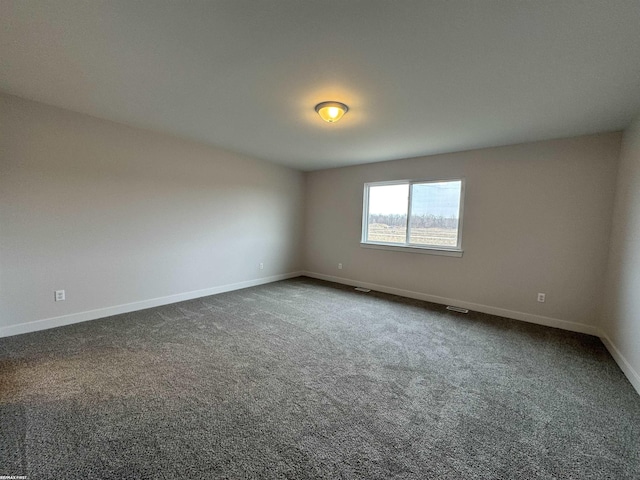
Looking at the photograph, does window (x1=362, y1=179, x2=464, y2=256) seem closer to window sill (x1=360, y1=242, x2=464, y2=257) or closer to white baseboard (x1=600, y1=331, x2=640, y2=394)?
window sill (x1=360, y1=242, x2=464, y2=257)

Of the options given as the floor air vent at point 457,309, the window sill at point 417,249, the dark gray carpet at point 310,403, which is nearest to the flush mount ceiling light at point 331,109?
the dark gray carpet at point 310,403

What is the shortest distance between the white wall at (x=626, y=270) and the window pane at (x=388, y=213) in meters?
2.55

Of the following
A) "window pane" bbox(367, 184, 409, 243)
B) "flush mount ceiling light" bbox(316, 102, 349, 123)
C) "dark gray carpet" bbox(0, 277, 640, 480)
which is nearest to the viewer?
"dark gray carpet" bbox(0, 277, 640, 480)

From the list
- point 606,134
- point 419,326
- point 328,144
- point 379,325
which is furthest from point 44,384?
point 606,134

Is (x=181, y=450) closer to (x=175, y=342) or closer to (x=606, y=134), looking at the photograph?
(x=175, y=342)

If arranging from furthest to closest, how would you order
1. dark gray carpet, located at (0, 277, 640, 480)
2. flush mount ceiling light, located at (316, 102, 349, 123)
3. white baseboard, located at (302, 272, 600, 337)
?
white baseboard, located at (302, 272, 600, 337) → flush mount ceiling light, located at (316, 102, 349, 123) → dark gray carpet, located at (0, 277, 640, 480)

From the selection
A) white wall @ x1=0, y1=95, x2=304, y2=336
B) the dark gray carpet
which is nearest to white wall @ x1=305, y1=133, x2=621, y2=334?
the dark gray carpet

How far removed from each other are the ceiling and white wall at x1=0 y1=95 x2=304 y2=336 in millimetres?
396

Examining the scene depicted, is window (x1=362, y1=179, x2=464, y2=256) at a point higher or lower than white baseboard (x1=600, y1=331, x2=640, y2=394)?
higher

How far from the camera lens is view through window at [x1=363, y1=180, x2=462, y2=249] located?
14.1 feet

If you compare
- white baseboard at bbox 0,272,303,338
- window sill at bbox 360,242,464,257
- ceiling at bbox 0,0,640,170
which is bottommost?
white baseboard at bbox 0,272,303,338

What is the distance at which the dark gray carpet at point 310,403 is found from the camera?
55.8 inches

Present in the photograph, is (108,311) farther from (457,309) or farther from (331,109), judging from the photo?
(457,309)

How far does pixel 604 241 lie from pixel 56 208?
638cm
